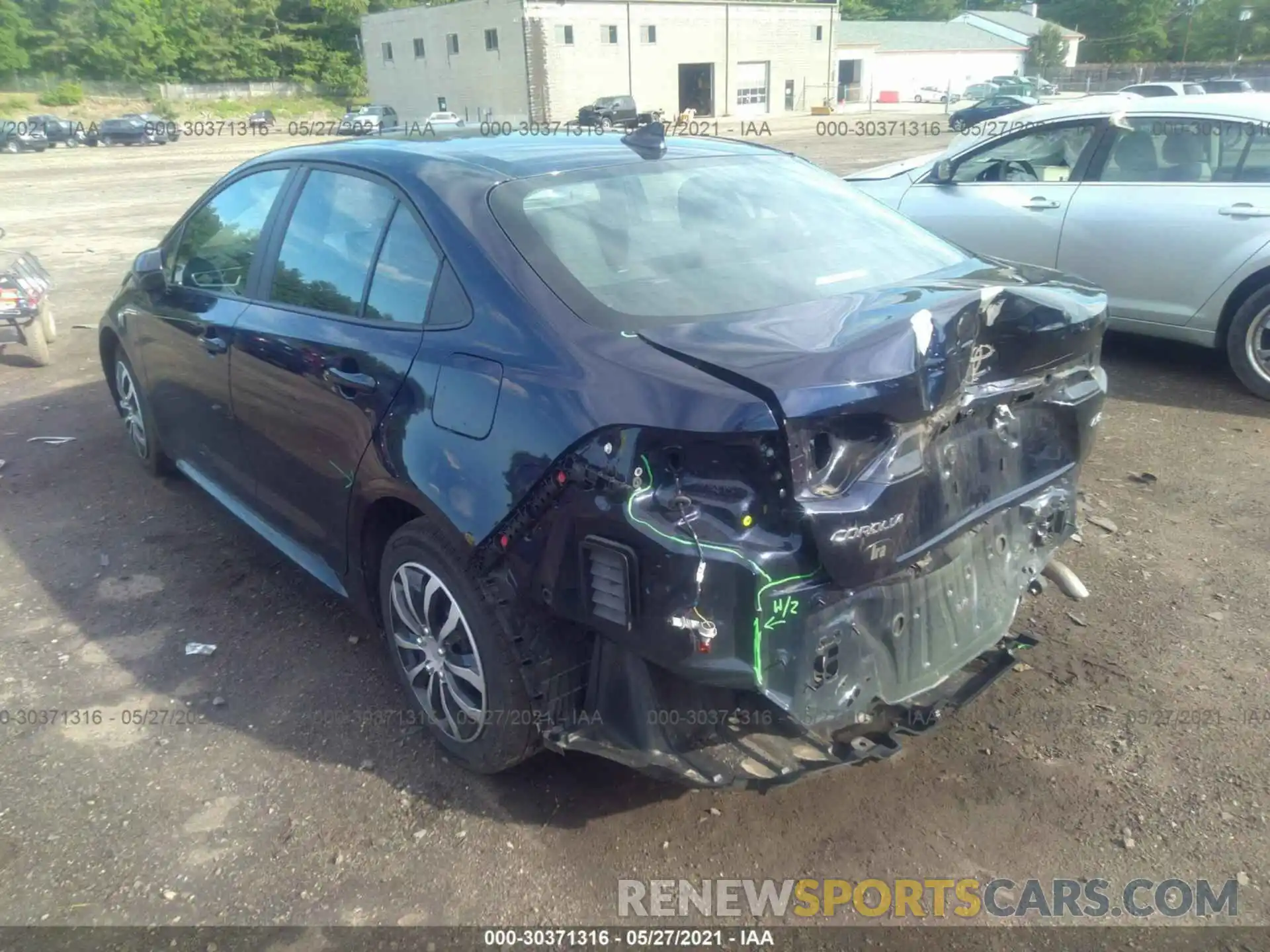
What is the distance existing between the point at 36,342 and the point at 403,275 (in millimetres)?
5987

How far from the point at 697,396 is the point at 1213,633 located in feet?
8.43

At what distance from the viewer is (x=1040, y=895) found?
2523 mm

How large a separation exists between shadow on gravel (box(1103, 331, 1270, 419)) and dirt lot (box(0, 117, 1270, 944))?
4.28 feet

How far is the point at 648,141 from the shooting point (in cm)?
349

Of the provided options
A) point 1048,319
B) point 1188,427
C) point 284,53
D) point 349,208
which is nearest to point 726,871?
point 1048,319

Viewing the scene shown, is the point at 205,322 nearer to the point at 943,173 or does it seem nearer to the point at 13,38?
the point at 943,173

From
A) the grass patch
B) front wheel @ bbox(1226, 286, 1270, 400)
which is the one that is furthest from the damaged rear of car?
the grass patch

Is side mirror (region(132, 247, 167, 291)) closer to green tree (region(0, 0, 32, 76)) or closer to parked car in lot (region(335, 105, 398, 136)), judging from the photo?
parked car in lot (region(335, 105, 398, 136))

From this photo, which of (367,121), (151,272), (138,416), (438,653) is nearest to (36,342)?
(138,416)

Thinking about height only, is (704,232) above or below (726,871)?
above

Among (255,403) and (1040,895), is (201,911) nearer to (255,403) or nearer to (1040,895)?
(255,403)

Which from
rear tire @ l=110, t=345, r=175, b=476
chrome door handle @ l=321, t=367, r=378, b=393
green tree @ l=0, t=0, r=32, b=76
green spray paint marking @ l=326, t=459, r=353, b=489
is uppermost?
green tree @ l=0, t=0, r=32, b=76

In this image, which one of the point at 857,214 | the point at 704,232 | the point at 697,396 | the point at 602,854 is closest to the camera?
the point at 697,396

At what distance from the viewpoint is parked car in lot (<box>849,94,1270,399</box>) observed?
18.7 ft
